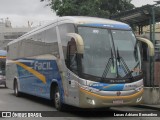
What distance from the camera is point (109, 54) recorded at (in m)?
13.3

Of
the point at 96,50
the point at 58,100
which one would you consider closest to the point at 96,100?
the point at 96,50

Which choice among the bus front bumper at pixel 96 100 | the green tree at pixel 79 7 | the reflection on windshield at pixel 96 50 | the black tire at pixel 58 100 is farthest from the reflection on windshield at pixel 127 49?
the green tree at pixel 79 7

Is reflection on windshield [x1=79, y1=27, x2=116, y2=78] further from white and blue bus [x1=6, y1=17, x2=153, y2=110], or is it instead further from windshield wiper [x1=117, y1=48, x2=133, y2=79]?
windshield wiper [x1=117, y1=48, x2=133, y2=79]

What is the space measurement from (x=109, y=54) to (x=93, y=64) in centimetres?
72

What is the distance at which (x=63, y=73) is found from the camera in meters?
14.4

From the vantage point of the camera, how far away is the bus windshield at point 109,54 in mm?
12992

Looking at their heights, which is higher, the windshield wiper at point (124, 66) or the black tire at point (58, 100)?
the windshield wiper at point (124, 66)

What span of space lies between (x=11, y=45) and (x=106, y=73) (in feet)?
42.8

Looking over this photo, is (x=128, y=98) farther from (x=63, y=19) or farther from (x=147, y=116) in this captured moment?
(x=63, y=19)

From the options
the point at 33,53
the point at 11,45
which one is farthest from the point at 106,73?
the point at 11,45

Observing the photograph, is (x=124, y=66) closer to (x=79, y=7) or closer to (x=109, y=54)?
(x=109, y=54)

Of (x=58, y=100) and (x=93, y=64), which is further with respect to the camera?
(x=58, y=100)

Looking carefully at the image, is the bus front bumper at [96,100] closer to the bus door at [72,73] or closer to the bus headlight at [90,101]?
the bus headlight at [90,101]

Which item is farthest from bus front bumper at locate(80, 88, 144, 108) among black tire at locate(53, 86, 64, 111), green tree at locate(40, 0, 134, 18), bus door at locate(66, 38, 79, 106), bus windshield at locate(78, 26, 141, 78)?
green tree at locate(40, 0, 134, 18)
